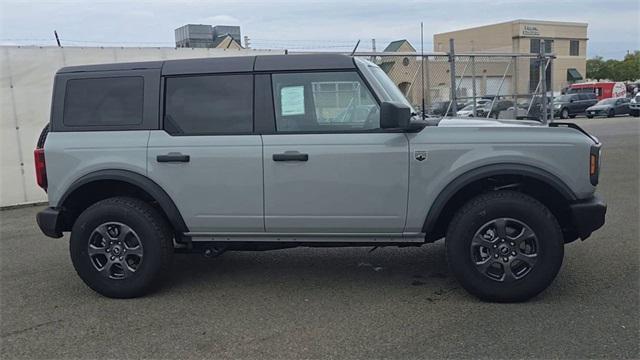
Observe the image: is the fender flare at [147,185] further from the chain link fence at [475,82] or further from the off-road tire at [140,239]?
the chain link fence at [475,82]

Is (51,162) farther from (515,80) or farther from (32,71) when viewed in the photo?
(515,80)

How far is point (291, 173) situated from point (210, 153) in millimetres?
664

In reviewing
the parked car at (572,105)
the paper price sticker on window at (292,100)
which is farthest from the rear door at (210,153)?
the parked car at (572,105)

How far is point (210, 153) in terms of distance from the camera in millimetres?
4453

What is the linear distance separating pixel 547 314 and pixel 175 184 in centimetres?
298

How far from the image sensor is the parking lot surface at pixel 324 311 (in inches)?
144

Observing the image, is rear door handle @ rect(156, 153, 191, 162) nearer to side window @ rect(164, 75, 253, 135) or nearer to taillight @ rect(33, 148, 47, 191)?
side window @ rect(164, 75, 253, 135)

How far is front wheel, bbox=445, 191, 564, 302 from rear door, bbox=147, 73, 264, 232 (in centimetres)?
160

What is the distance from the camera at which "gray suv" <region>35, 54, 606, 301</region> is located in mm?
4234

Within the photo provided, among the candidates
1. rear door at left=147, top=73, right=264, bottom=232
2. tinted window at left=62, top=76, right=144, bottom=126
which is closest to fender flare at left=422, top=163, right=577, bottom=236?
rear door at left=147, top=73, right=264, bottom=232

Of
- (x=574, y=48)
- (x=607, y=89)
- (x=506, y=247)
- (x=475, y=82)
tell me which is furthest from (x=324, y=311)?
(x=574, y=48)

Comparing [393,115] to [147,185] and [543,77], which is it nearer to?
[147,185]

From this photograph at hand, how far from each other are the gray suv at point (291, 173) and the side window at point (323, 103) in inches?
0.4

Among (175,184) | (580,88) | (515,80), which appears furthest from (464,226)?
(580,88)
